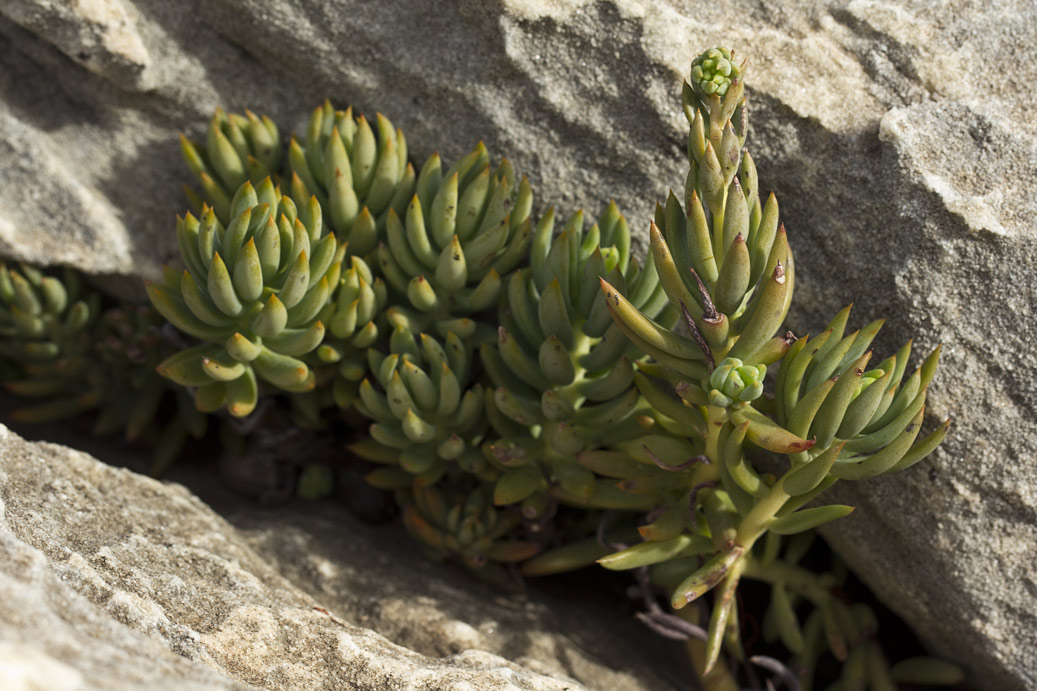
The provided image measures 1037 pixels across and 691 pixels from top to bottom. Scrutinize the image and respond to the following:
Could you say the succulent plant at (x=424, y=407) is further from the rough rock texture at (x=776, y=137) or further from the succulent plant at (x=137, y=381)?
the succulent plant at (x=137, y=381)

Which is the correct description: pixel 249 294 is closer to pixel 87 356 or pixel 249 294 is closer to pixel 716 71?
pixel 87 356

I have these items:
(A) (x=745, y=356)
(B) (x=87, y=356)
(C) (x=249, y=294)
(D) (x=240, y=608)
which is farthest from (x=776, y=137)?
(B) (x=87, y=356)

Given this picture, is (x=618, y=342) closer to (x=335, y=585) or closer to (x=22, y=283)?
(x=335, y=585)

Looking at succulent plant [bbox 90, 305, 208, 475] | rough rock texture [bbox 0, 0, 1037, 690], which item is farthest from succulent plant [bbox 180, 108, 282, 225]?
succulent plant [bbox 90, 305, 208, 475]

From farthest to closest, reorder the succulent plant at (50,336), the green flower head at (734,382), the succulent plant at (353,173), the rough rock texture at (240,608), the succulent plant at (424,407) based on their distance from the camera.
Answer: the succulent plant at (50,336)
the succulent plant at (353,173)
the succulent plant at (424,407)
the green flower head at (734,382)
the rough rock texture at (240,608)

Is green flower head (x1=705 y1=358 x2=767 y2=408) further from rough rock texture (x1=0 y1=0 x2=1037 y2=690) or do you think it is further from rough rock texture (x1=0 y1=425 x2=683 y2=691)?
rough rock texture (x1=0 y1=425 x2=683 y2=691)

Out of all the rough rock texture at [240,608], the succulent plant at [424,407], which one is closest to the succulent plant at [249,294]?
the succulent plant at [424,407]
